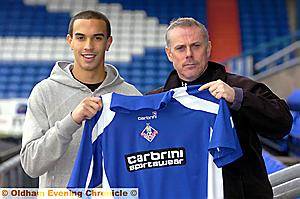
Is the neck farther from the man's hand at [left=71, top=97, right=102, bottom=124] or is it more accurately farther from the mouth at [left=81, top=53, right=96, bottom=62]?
the man's hand at [left=71, top=97, right=102, bottom=124]

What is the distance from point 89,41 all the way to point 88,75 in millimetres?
181

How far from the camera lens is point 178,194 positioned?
2180 millimetres

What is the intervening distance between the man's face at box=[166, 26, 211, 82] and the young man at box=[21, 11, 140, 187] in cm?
33

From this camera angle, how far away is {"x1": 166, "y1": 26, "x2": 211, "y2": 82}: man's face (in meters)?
2.15

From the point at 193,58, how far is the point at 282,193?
0.68m

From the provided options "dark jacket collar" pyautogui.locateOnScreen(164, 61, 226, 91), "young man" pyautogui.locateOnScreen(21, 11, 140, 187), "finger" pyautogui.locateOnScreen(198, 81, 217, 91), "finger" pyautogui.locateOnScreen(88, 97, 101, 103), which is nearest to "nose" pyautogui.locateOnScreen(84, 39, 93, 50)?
"young man" pyautogui.locateOnScreen(21, 11, 140, 187)

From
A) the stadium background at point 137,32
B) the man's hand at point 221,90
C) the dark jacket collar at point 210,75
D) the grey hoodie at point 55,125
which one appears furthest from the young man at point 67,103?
the stadium background at point 137,32

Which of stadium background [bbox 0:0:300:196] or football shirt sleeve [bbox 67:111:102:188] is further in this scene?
stadium background [bbox 0:0:300:196]

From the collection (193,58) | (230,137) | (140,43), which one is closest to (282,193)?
(230,137)

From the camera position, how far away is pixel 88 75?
2.40 m

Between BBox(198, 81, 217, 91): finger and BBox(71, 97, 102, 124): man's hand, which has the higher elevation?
BBox(198, 81, 217, 91): finger

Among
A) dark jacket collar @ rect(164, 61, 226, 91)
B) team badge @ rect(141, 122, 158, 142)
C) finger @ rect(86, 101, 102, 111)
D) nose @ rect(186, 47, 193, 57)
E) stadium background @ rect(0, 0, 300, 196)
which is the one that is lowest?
team badge @ rect(141, 122, 158, 142)

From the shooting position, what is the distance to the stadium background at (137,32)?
11.6 m

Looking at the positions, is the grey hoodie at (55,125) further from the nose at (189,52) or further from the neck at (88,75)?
the nose at (189,52)
